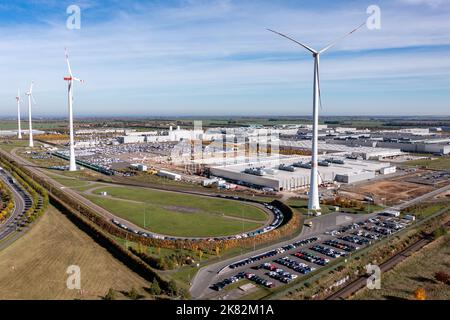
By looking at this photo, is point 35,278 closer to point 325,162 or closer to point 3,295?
point 3,295

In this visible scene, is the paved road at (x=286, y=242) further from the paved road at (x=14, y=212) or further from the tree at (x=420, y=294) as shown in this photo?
the paved road at (x=14, y=212)

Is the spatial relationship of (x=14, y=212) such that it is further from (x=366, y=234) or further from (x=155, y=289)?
(x=366, y=234)

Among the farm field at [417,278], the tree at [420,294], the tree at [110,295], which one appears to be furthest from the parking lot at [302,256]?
the tree at [420,294]

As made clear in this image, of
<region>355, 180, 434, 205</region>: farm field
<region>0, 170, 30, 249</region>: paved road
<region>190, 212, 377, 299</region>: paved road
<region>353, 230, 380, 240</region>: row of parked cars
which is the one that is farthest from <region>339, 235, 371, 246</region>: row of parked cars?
<region>0, 170, 30, 249</region>: paved road

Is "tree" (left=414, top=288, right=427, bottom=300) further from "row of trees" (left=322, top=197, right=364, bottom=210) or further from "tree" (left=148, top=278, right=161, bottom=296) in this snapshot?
"row of trees" (left=322, top=197, right=364, bottom=210)

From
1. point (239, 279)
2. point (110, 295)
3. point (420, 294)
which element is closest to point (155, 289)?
point (110, 295)

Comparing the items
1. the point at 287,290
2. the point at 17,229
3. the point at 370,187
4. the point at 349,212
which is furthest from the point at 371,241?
the point at 17,229
